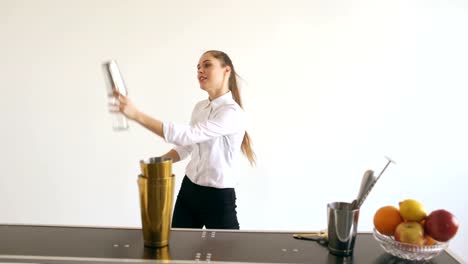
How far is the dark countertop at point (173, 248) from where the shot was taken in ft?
3.96

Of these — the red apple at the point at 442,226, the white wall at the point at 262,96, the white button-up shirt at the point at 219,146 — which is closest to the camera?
the red apple at the point at 442,226

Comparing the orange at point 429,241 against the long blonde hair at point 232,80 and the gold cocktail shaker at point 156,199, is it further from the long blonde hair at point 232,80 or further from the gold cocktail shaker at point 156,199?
the long blonde hair at point 232,80

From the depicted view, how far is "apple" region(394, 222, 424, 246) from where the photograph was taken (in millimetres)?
1173

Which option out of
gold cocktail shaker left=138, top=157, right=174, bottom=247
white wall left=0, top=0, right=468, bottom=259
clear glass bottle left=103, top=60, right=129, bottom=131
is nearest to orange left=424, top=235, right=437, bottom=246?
gold cocktail shaker left=138, top=157, right=174, bottom=247

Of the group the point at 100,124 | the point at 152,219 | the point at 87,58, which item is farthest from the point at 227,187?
the point at 87,58

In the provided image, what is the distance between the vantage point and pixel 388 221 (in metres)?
1.24

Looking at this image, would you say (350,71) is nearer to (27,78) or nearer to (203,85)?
(203,85)

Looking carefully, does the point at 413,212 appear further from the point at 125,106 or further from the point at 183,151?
the point at 183,151

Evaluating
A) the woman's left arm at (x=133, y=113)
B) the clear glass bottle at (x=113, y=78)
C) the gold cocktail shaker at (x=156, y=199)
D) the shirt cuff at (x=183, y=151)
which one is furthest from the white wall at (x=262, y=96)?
the gold cocktail shaker at (x=156, y=199)

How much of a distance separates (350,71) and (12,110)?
6.86ft

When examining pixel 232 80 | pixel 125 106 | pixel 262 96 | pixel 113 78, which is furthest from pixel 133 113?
pixel 262 96

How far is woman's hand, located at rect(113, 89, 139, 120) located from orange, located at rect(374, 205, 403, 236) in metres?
0.88

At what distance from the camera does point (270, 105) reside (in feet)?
8.70

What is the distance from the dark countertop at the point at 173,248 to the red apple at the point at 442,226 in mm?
103
